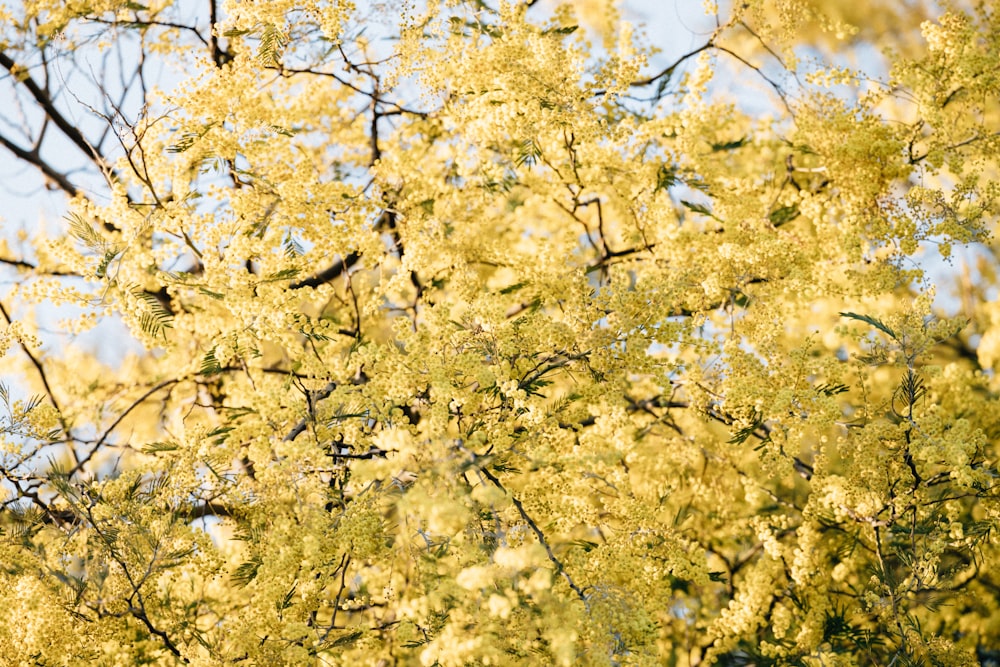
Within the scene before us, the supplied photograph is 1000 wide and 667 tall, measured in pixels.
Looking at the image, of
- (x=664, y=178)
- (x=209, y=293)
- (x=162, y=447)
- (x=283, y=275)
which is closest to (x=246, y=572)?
(x=162, y=447)

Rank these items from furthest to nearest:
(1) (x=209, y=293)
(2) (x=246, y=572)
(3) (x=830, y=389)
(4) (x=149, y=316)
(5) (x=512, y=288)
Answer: (5) (x=512, y=288) < (3) (x=830, y=389) < (4) (x=149, y=316) < (1) (x=209, y=293) < (2) (x=246, y=572)

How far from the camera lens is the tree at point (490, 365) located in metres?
3.17

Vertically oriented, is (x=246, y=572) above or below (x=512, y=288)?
below

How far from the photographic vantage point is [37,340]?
4.02m

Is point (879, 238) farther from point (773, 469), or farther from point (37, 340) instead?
point (37, 340)

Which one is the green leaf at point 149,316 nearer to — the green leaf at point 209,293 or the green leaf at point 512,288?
the green leaf at point 209,293

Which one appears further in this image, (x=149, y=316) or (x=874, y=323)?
(x=149, y=316)

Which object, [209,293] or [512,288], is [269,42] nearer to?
[209,293]

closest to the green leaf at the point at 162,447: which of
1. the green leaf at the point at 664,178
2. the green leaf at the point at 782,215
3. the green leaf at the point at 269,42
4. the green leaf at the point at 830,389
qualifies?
the green leaf at the point at 269,42

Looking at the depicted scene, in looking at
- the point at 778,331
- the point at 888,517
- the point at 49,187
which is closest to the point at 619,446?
the point at 778,331

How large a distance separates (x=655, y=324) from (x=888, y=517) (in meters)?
1.48

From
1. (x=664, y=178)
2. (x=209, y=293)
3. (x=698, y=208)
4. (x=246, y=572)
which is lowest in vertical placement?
(x=246, y=572)

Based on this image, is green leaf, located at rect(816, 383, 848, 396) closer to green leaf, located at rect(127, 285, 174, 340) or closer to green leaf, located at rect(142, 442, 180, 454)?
green leaf, located at rect(142, 442, 180, 454)

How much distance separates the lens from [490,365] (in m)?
3.64
